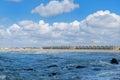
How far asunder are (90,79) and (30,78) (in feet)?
20.7

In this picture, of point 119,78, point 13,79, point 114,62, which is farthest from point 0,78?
point 114,62

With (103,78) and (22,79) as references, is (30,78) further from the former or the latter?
(103,78)

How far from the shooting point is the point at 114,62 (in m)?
62.5

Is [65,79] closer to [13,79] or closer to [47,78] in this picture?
[47,78]

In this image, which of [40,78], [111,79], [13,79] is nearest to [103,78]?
[111,79]

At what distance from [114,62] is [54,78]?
3015cm

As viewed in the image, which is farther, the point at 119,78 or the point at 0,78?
the point at 119,78

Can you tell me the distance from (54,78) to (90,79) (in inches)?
151

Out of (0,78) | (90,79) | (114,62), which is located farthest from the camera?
(114,62)

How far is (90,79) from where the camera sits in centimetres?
3341

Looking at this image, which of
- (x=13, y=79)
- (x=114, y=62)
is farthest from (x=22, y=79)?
(x=114, y=62)

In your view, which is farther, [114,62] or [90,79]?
[114,62]

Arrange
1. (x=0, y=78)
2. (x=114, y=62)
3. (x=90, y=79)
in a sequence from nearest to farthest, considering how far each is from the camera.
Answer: (x=0, y=78)
(x=90, y=79)
(x=114, y=62)

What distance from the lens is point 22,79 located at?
1303 inches
